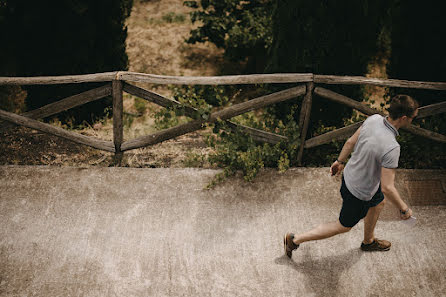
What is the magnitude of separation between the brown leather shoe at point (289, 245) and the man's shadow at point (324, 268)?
0.09 metres

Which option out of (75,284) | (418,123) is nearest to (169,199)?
(75,284)

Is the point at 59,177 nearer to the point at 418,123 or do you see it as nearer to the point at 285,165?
the point at 285,165

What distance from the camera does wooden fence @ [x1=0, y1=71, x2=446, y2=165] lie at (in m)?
4.55

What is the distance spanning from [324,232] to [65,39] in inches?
182

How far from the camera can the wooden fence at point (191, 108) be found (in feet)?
14.9

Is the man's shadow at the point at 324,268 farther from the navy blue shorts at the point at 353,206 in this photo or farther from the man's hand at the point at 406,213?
the man's hand at the point at 406,213

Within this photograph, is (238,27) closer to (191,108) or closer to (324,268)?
(191,108)

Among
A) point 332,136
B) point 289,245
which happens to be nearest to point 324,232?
point 289,245

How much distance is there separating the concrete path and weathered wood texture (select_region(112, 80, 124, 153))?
15.6 inches

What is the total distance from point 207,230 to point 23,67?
13.4ft

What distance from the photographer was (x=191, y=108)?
4699 millimetres

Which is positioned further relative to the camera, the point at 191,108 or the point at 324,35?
the point at 324,35

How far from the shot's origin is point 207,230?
13.7 feet

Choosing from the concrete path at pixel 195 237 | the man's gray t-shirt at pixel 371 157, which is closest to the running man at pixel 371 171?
the man's gray t-shirt at pixel 371 157
